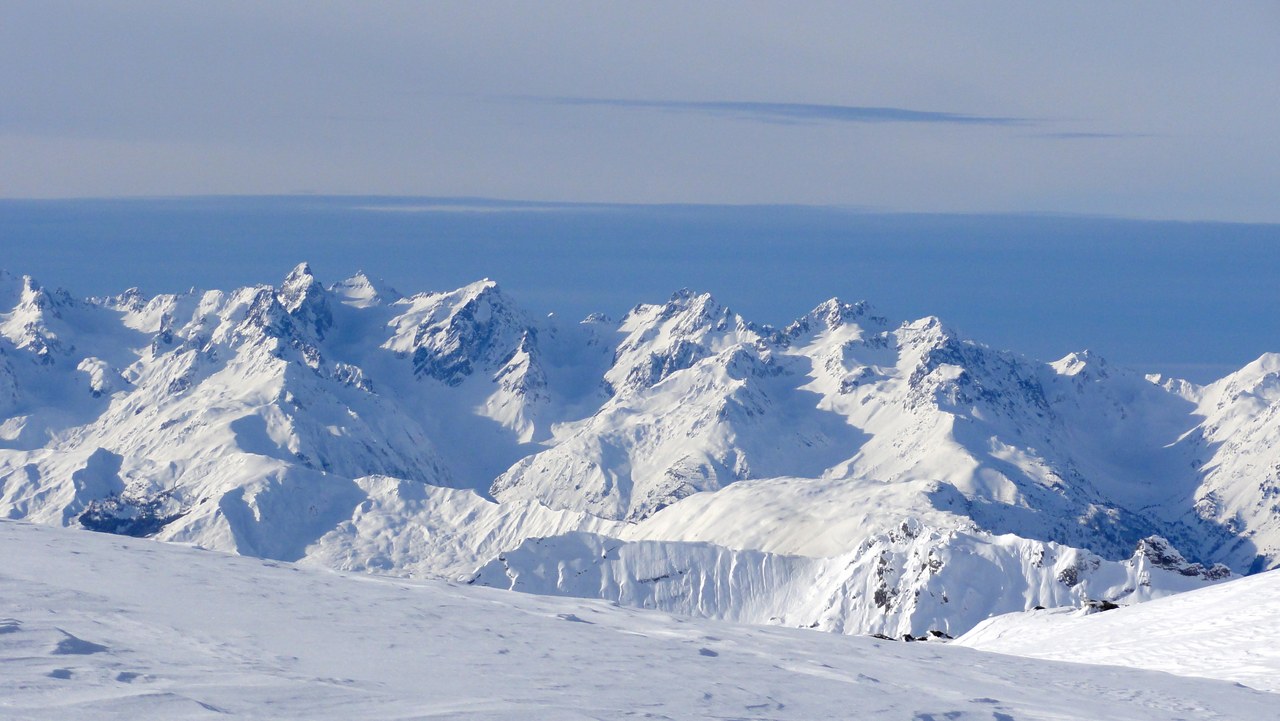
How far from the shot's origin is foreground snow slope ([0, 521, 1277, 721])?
1096 inches

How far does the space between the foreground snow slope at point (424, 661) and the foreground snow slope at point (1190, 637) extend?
27.1 feet

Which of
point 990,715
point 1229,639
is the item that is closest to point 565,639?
point 990,715

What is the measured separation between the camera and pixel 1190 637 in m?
55.3

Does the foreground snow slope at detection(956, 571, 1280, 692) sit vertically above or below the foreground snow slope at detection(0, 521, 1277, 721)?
above

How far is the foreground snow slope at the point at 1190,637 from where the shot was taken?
48.9 metres

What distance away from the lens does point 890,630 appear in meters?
193

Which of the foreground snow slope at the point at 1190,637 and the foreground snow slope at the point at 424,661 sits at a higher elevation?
the foreground snow slope at the point at 1190,637

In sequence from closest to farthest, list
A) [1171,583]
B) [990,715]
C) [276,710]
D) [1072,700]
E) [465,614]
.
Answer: [276,710] < [990,715] < [1072,700] < [465,614] < [1171,583]

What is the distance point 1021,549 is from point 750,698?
168m

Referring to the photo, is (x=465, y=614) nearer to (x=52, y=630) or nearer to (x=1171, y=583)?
(x=52, y=630)

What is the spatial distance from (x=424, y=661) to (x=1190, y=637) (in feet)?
115

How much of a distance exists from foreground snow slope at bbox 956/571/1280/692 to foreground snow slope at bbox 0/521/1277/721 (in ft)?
27.1

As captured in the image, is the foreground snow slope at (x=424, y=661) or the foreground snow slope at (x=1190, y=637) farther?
the foreground snow slope at (x=1190, y=637)

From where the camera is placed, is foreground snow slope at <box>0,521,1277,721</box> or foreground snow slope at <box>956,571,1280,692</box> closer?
foreground snow slope at <box>0,521,1277,721</box>
